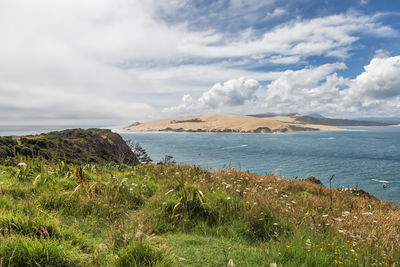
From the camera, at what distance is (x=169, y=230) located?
5293 mm

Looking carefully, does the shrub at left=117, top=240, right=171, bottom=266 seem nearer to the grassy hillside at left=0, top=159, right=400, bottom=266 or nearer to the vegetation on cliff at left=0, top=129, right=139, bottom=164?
the grassy hillside at left=0, top=159, right=400, bottom=266

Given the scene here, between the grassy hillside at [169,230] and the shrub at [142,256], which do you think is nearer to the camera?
the shrub at [142,256]

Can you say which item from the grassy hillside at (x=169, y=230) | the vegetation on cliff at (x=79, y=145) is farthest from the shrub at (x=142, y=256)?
the vegetation on cliff at (x=79, y=145)

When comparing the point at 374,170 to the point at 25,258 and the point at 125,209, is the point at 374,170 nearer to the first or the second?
the point at 125,209

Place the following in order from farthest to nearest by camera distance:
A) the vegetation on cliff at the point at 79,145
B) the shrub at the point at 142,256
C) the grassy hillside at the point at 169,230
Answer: the vegetation on cliff at the point at 79,145, the grassy hillside at the point at 169,230, the shrub at the point at 142,256

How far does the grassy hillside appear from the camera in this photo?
10.9ft

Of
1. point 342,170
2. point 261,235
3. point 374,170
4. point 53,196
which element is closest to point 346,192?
point 261,235

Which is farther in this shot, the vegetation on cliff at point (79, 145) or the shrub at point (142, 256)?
the vegetation on cliff at point (79, 145)

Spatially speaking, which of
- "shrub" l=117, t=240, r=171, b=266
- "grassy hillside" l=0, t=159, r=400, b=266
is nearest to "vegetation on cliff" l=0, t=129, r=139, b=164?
"grassy hillside" l=0, t=159, r=400, b=266

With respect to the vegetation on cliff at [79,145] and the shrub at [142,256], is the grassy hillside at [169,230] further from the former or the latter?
the vegetation on cliff at [79,145]

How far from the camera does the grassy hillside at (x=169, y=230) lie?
131 inches

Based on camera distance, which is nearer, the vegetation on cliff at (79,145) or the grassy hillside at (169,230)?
the grassy hillside at (169,230)

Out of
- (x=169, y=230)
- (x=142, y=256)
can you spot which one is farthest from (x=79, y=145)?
(x=142, y=256)

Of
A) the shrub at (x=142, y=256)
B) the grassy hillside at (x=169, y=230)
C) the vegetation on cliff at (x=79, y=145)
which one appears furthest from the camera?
the vegetation on cliff at (x=79, y=145)
